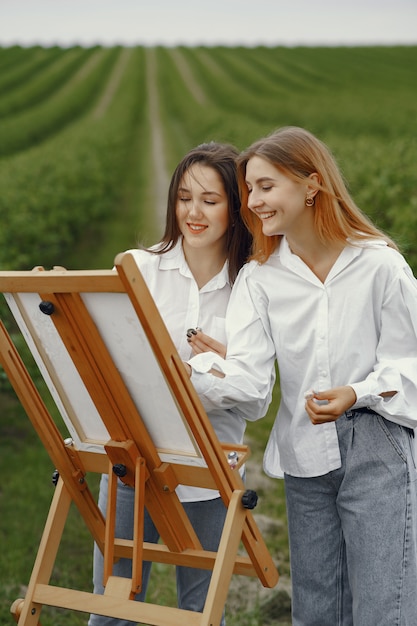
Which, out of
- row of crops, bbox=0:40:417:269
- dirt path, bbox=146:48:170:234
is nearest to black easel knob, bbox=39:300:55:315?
row of crops, bbox=0:40:417:269

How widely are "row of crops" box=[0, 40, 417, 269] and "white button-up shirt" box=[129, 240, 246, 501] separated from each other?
11.9 ft

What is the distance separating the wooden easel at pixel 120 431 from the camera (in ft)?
7.40

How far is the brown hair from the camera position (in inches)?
116

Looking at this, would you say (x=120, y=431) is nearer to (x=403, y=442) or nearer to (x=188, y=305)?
(x=188, y=305)

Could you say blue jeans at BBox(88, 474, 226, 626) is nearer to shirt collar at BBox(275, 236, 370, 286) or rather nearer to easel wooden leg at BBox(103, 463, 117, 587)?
easel wooden leg at BBox(103, 463, 117, 587)

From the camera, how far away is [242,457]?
8.55 ft

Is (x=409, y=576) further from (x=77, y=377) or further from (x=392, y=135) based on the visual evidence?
(x=392, y=135)

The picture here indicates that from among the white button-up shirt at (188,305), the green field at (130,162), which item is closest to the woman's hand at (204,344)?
the white button-up shirt at (188,305)

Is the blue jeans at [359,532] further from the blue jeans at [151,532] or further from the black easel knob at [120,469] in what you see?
the black easel knob at [120,469]

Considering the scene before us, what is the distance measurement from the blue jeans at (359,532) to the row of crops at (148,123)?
3.92m

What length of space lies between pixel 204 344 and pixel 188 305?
0.24m

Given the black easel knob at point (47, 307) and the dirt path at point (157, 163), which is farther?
the dirt path at point (157, 163)

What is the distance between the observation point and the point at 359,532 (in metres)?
2.53

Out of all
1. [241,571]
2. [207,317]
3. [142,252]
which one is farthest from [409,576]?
[142,252]
